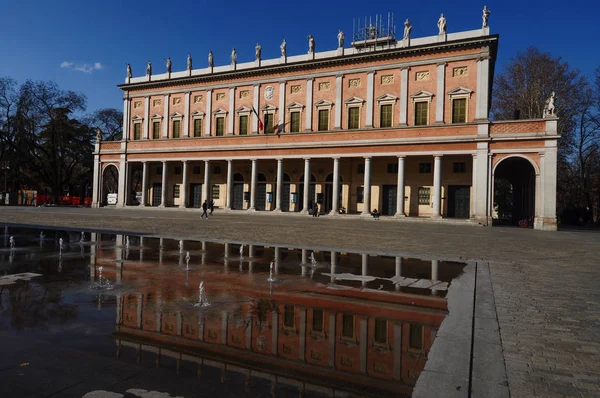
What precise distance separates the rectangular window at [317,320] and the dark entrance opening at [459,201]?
33.0 metres

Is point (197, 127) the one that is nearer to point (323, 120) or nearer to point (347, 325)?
point (323, 120)

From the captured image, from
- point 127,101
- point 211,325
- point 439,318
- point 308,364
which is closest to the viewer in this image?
point 308,364

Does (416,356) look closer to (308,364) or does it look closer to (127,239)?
(308,364)

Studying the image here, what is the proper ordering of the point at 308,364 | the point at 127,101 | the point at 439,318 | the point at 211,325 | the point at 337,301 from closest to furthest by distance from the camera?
the point at 308,364, the point at 211,325, the point at 439,318, the point at 337,301, the point at 127,101

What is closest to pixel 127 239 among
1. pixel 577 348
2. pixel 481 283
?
pixel 481 283

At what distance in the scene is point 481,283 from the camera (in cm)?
848

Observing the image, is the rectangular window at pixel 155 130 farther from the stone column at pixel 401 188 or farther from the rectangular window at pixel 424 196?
the rectangular window at pixel 424 196

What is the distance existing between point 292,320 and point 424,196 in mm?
34340

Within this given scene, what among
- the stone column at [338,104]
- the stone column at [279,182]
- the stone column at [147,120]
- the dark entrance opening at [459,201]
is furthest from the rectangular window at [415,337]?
the stone column at [147,120]

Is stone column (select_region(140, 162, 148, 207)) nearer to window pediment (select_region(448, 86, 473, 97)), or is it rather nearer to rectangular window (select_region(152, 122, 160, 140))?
rectangular window (select_region(152, 122, 160, 140))

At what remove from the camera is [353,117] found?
39.3m

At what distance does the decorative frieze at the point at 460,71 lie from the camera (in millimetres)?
34675

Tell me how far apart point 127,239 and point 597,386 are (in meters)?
14.8

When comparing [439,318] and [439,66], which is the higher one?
[439,66]
